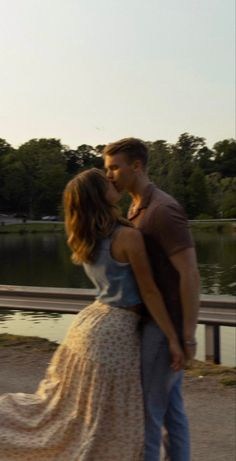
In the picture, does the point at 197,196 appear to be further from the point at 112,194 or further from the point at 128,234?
the point at 128,234

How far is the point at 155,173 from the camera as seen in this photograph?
281ft

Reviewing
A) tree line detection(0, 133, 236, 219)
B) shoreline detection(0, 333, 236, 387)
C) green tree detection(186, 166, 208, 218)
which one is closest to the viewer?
shoreline detection(0, 333, 236, 387)

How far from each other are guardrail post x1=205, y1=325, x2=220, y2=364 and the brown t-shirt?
3619mm

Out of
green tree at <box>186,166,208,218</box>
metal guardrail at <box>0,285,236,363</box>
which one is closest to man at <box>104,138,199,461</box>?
metal guardrail at <box>0,285,236,363</box>

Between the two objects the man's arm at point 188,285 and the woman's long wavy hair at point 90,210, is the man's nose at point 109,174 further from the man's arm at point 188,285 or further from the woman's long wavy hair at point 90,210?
the man's arm at point 188,285

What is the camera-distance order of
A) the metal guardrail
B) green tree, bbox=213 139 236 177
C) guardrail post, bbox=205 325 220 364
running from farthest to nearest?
green tree, bbox=213 139 236 177
guardrail post, bbox=205 325 220 364
the metal guardrail

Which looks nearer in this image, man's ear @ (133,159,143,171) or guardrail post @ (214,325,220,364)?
man's ear @ (133,159,143,171)

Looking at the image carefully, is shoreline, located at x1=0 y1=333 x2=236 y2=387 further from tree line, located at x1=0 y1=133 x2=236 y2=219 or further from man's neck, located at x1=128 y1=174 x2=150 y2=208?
tree line, located at x1=0 y1=133 x2=236 y2=219

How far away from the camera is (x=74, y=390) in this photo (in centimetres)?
316

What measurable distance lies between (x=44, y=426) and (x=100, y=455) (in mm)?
306

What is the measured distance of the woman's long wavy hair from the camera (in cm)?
308

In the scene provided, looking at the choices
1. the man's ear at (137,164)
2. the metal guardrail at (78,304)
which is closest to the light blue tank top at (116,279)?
the man's ear at (137,164)

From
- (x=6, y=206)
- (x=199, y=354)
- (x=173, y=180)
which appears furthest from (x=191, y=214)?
(x=199, y=354)

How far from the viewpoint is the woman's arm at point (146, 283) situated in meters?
3.02
